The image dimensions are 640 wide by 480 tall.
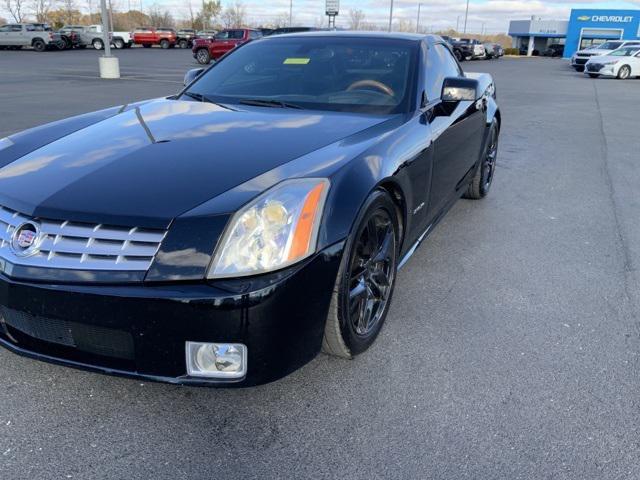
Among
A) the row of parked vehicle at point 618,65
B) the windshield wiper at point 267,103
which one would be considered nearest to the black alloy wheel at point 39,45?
the row of parked vehicle at point 618,65

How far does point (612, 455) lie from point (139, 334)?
1.79 m

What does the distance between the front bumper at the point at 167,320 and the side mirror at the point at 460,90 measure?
5.97ft

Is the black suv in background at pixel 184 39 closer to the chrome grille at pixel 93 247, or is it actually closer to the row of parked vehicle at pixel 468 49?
the row of parked vehicle at pixel 468 49

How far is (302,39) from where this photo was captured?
3914 millimetres

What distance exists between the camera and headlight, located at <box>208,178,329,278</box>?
1.95m

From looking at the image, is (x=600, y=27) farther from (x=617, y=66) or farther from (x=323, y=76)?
(x=323, y=76)

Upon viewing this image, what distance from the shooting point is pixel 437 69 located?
12.9ft

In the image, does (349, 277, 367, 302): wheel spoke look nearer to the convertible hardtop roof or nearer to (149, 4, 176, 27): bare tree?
the convertible hardtop roof

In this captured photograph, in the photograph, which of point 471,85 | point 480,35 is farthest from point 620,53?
point 480,35

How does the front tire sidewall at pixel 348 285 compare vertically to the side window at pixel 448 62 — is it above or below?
below

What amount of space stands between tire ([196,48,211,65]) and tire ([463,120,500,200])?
74.8 ft

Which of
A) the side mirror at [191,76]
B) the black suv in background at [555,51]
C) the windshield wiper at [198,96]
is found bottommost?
the black suv in background at [555,51]

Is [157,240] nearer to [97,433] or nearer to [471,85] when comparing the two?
[97,433]

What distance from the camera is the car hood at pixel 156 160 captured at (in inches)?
81.0
